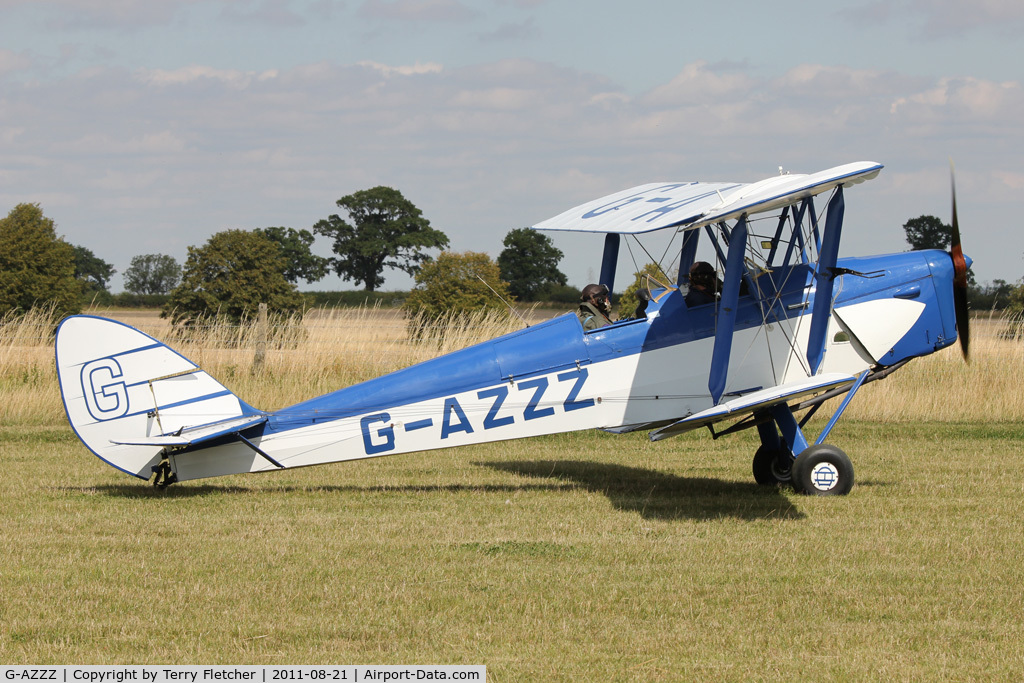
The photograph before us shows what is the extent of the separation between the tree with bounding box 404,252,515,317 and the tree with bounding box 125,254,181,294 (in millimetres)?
71352

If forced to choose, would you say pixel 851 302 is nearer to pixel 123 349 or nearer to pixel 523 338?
pixel 523 338

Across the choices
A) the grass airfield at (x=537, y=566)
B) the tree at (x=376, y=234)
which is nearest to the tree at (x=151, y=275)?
the tree at (x=376, y=234)

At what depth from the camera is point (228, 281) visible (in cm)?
2133

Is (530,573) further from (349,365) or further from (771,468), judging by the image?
(349,365)

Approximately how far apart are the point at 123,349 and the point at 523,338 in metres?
3.06

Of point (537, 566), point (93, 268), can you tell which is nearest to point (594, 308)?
point (537, 566)

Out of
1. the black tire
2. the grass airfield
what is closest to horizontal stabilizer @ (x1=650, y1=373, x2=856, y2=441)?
the grass airfield

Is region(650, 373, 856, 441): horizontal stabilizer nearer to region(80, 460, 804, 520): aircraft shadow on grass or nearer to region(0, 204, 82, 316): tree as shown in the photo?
region(80, 460, 804, 520): aircraft shadow on grass

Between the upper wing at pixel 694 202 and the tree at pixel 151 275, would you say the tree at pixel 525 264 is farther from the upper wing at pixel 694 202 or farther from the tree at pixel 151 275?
the tree at pixel 151 275

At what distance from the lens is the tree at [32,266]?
71.8 feet

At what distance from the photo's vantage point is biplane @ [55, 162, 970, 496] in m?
7.73

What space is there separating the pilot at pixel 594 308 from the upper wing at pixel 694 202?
1.83ft

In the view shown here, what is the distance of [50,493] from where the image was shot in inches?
324

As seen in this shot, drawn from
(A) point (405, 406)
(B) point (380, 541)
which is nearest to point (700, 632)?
(B) point (380, 541)
